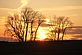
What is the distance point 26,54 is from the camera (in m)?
25.2

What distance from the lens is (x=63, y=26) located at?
63469 millimetres

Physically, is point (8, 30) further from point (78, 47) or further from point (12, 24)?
point (78, 47)

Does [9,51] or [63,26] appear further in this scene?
[63,26]

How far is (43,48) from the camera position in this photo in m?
27.0

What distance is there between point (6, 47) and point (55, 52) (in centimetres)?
534

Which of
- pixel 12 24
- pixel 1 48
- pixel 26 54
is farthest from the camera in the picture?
pixel 12 24

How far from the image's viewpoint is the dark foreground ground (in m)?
25.6

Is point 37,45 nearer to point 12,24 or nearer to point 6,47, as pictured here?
point 6,47

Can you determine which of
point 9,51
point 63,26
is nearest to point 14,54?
point 9,51

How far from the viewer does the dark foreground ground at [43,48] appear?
25.6 metres

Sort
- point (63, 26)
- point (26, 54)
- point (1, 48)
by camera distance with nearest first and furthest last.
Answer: point (26, 54), point (1, 48), point (63, 26)

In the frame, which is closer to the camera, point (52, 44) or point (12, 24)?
point (52, 44)

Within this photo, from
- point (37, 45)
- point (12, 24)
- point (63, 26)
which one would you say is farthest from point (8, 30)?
point (37, 45)

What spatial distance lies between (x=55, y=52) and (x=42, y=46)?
2421 mm
